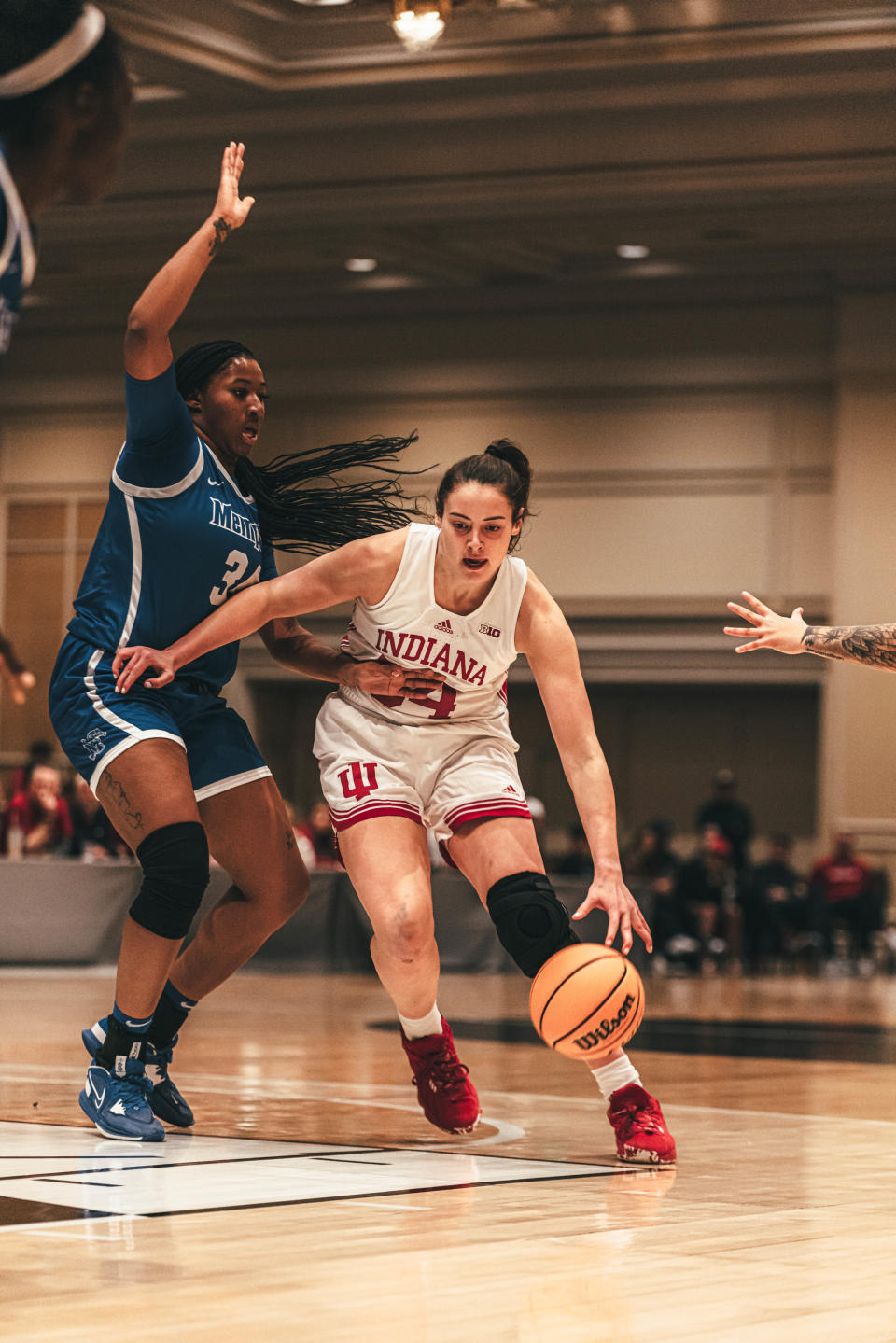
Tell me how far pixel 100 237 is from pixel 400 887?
14.6m

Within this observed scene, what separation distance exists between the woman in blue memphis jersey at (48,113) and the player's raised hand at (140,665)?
5.75ft

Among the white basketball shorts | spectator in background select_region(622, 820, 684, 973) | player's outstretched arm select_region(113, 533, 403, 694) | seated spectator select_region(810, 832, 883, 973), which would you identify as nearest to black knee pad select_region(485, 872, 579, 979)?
the white basketball shorts

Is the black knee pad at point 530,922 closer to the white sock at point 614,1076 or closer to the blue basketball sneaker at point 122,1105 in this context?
the white sock at point 614,1076

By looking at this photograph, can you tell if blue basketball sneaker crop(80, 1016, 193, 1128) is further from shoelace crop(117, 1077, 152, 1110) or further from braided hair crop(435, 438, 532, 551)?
braided hair crop(435, 438, 532, 551)

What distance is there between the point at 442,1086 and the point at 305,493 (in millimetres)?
1476

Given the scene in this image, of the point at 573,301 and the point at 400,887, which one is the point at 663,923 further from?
the point at 400,887

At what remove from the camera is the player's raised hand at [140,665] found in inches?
159

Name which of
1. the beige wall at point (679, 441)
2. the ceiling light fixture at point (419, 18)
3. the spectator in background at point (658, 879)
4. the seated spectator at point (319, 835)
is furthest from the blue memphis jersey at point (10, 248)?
the beige wall at point (679, 441)

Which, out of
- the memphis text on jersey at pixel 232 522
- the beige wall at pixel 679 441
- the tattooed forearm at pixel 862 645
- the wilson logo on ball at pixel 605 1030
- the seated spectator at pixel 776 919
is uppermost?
the beige wall at pixel 679 441

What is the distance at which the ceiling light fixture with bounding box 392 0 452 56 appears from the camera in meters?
12.5

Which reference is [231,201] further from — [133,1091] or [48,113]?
[133,1091]

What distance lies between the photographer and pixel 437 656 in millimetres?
4184

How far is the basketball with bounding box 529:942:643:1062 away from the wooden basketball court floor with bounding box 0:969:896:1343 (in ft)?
0.90

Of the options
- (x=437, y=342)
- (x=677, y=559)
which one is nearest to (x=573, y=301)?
(x=437, y=342)
